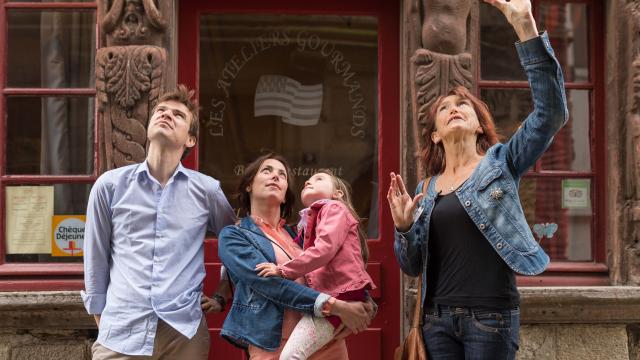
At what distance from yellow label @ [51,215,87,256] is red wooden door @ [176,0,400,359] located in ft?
2.40

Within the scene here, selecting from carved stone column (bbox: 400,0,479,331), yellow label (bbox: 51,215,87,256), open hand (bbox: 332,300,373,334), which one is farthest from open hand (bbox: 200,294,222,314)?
yellow label (bbox: 51,215,87,256)

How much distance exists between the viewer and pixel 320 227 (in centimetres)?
365

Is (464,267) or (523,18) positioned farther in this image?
(464,267)

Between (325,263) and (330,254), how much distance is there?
0.16 feet

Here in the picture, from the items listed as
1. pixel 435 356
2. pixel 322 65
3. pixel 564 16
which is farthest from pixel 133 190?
pixel 564 16

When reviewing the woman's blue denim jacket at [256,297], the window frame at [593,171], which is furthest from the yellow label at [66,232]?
the window frame at [593,171]

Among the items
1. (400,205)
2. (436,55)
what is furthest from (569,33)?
(400,205)

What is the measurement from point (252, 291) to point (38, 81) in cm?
222

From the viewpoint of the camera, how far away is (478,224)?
11.1 feet

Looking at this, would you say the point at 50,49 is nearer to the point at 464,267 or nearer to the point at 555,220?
the point at 464,267

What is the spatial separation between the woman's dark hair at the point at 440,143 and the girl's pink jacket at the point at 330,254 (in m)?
0.43

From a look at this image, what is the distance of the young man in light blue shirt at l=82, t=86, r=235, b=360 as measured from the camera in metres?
3.56

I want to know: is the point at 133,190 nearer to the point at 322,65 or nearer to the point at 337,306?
the point at 337,306

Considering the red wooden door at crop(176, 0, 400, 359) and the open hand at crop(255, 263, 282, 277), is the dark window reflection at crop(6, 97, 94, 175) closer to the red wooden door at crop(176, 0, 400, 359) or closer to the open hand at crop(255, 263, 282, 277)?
the red wooden door at crop(176, 0, 400, 359)
